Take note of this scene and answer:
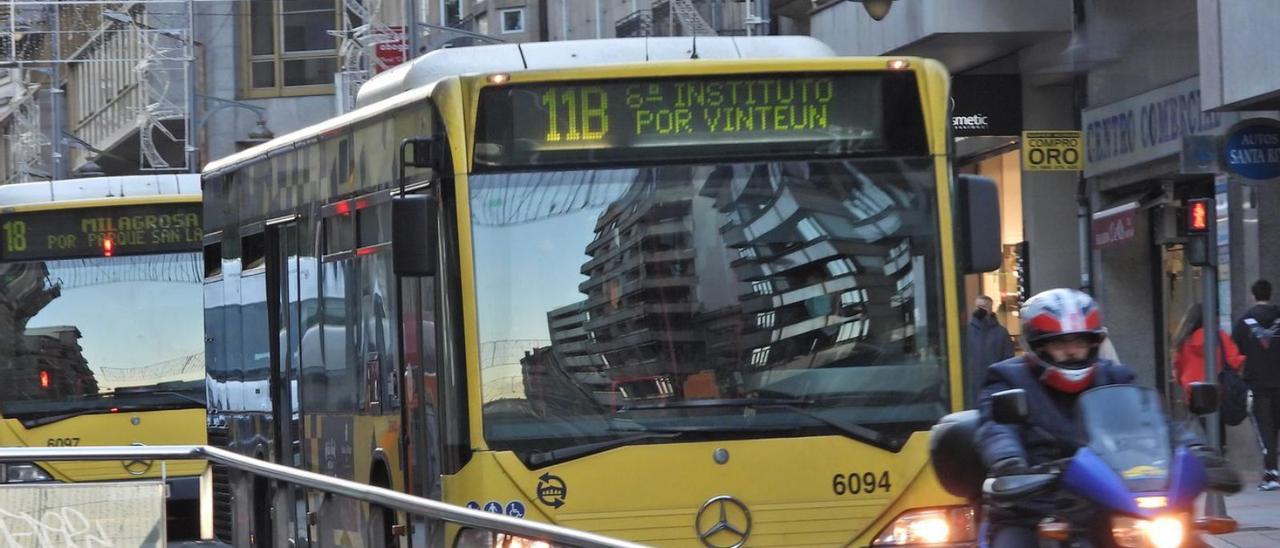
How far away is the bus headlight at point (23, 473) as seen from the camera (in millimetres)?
8953

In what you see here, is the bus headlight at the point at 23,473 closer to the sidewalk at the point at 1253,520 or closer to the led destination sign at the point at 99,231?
the sidewalk at the point at 1253,520

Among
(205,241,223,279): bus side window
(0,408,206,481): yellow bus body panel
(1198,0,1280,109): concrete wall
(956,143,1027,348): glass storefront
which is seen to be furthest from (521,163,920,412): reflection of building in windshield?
(956,143,1027,348): glass storefront

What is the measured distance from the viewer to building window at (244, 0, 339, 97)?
55.6 metres

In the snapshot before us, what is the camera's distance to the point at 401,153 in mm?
9227

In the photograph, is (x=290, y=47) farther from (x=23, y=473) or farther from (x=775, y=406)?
(x=775, y=406)

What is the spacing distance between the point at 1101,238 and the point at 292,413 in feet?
42.3

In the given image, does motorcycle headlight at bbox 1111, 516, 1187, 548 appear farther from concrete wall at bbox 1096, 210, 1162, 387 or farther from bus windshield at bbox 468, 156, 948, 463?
concrete wall at bbox 1096, 210, 1162, 387

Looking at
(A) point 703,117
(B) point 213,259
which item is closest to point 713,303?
(A) point 703,117

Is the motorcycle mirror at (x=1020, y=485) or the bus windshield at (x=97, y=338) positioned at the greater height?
the bus windshield at (x=97, y=338)

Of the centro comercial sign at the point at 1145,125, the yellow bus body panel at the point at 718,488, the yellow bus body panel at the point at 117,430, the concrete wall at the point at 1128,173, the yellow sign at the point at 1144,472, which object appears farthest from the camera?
the concrete wall at the point at 1128,173

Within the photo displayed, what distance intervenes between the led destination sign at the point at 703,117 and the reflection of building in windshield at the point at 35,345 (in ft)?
27.9

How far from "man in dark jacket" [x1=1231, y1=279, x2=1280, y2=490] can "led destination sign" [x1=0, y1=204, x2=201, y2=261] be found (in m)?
7.93

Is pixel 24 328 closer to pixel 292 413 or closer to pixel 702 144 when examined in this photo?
pixel 292 413

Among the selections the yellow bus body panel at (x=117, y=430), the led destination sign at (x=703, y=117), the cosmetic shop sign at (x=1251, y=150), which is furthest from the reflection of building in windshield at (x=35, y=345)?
the led destination sign at (x=703, y=117)
